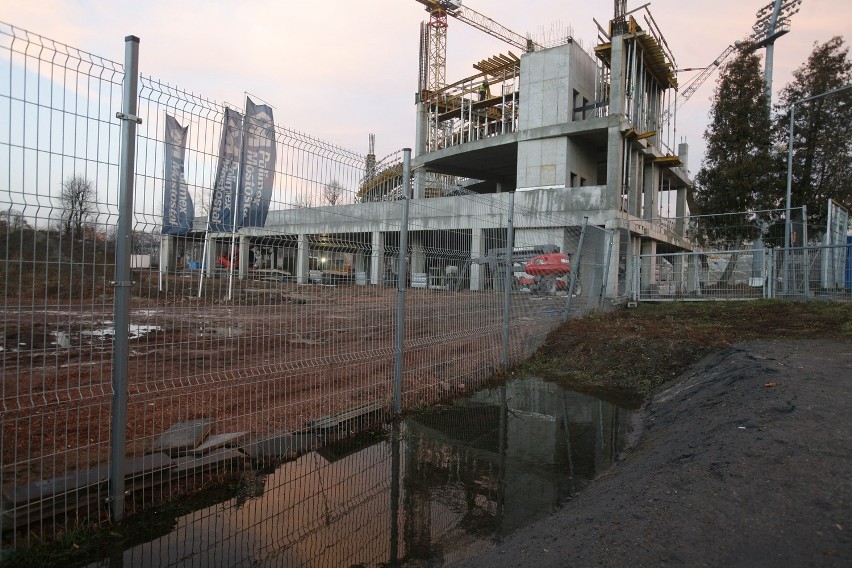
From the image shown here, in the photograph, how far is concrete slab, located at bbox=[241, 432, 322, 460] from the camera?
14.4ft

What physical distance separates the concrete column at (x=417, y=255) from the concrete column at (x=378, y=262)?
0.75 meters

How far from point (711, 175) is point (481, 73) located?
21.1 m

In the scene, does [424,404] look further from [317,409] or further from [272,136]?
[272,136]

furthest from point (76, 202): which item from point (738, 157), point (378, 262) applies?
point (738, 157)

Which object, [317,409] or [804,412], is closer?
[804,412]

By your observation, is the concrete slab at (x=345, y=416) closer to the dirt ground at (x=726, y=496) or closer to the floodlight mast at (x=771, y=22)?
the dirt ground at (x=726, y=496)

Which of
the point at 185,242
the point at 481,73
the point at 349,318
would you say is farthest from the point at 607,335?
the point at 481,73

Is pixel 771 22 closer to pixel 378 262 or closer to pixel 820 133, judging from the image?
pixel 820 133

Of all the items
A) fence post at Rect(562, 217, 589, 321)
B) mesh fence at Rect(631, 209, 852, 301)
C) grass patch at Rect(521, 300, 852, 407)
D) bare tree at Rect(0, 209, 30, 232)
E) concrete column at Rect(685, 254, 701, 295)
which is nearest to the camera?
bare tree at Rect(0, 209, 30, 232)

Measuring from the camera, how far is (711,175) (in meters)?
21.0

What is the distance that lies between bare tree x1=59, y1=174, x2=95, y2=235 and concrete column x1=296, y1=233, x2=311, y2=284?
5.47ft

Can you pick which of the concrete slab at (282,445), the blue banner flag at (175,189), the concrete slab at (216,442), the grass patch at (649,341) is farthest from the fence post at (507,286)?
the blue banner flag at (175,189)

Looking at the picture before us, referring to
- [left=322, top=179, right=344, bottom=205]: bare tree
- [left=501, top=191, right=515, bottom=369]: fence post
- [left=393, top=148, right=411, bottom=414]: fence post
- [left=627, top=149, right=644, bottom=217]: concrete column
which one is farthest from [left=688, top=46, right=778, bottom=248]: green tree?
[left=322, top=179, right=344, bottom=205]: bare tree

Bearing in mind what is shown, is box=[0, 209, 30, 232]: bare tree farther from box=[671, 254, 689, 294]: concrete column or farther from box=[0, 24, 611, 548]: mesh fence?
box=[671, 254, 689, 294]: concrete column
